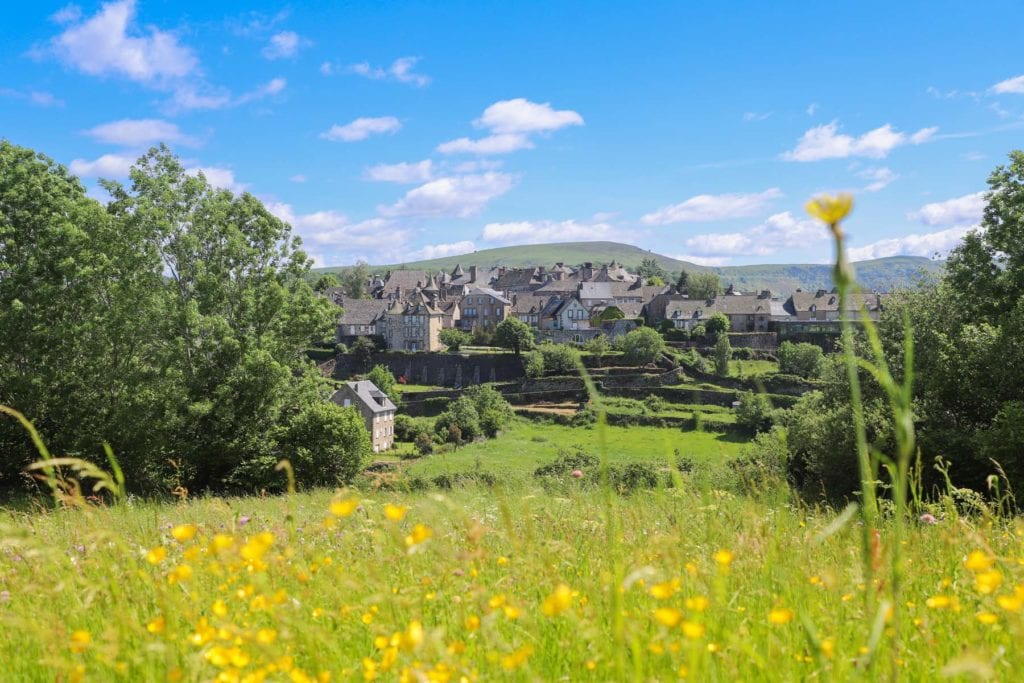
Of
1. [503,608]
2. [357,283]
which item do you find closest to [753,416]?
[503,608]

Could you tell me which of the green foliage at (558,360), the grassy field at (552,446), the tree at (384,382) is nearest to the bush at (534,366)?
the green foliage at (558,360)

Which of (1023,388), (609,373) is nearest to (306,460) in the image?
(1023,388)

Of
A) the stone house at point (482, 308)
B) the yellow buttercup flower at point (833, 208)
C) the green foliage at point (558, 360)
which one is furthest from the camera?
the stone house at point (482, 308)

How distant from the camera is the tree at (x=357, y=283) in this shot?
6462 inches

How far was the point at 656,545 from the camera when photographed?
13.0 feet

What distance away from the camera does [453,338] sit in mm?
110062

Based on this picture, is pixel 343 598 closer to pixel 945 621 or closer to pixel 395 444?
pixel 945 621

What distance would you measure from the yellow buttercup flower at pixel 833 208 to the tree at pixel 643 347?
295ft

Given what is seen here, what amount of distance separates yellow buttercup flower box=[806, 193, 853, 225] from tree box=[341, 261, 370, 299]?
162603 mm

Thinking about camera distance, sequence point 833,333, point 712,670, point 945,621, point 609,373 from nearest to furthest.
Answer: point 712,670 < point 945,621 < point 609,373 < point 833,333

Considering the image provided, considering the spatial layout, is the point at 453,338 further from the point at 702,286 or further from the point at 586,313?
the point at 702,286

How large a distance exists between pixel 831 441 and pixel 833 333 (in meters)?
81.5

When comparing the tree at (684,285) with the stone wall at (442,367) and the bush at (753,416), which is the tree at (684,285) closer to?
the stone wall at (442,367)

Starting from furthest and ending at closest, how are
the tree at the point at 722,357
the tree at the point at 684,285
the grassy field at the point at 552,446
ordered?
1. the tree at the point at 684,285
2. the tree at the point at 722,357
3. the grassy field at the point at 552,446
